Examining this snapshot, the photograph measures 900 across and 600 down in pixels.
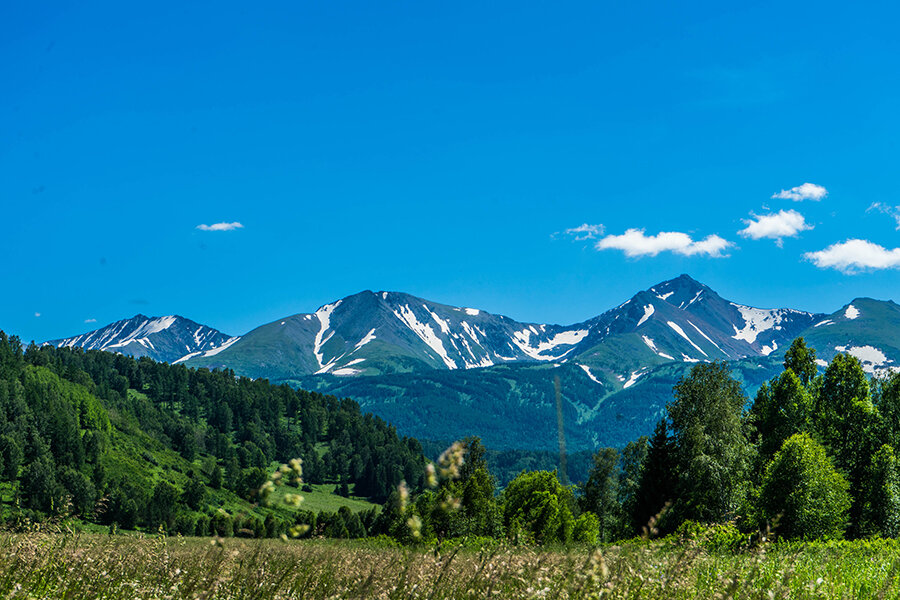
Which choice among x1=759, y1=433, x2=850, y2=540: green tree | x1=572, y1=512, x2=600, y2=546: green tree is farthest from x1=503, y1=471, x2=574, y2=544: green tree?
x1=759, y1=433, x2=850, y2=540: green tree

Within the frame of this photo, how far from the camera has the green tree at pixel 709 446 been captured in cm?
4606

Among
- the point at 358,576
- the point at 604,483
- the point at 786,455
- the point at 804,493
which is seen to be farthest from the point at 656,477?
the point at 358,576

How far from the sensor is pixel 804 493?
1451 inches

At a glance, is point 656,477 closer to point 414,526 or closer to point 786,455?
point 786,455

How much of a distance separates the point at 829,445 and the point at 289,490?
51.8 m

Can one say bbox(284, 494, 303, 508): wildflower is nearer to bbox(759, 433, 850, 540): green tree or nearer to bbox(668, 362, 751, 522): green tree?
bbox(759, 433, 850, 540): green tree

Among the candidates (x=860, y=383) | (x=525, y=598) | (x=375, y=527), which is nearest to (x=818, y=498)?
(x=860, y=383)

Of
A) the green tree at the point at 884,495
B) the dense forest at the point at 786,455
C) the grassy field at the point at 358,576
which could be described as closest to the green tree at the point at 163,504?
the dense forest at the point at 786,455

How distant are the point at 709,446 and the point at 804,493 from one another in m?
10.6

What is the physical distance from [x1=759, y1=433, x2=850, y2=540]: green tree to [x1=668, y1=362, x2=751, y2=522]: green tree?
18.6 feet

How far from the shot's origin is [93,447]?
189875mm

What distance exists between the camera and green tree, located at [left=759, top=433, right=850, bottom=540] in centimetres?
3694

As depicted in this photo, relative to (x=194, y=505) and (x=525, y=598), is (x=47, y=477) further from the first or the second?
(x=525, y=598)

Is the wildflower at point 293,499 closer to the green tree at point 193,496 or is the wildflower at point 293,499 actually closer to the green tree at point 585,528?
the green tree at point 585,528
